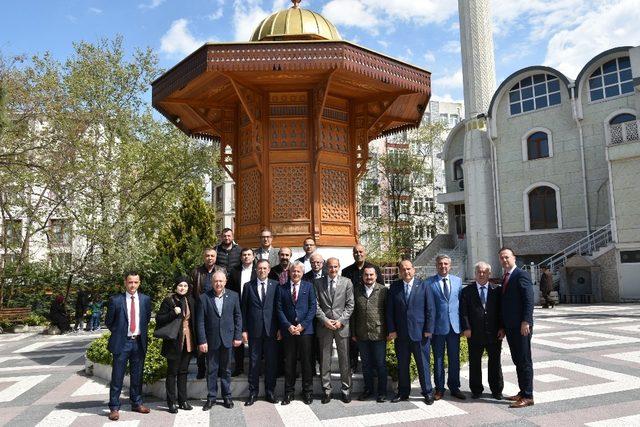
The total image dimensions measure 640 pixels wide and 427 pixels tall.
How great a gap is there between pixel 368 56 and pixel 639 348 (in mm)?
7340

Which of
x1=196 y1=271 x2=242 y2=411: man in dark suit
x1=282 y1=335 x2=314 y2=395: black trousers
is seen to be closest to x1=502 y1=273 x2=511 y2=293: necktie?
x1=282 y1=335 x2=314 y2=395: black trousers

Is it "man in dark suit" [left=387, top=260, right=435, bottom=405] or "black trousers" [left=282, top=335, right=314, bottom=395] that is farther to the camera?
"black trousers" [left=282, top=335, right=314, bottom=395]

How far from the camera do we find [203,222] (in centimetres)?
2672

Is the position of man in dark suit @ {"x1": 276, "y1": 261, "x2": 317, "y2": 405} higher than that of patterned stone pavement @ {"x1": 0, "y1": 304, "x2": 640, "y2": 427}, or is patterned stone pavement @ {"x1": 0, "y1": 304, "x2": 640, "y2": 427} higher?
man in dark suit @ {"x1": 276, "y1": 261, "x2": 317, "y2": 405}

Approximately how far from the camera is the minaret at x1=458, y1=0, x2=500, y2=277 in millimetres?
26406

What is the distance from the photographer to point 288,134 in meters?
8.88

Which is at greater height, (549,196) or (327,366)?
(549,196)

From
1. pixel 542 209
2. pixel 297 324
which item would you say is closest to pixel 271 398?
pixel 297 324

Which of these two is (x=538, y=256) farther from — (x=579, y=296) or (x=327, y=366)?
(x=327, y=366)

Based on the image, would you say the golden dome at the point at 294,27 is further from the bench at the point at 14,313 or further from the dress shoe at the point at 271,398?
the bench at the point at 14,313

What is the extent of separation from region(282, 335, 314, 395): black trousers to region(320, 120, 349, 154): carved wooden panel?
407cm

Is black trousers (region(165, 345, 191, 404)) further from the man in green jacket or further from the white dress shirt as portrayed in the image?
the man in green jacket

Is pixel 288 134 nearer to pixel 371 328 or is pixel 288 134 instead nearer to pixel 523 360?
pixel 371 328

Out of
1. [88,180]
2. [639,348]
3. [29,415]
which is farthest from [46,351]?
[639,348]
